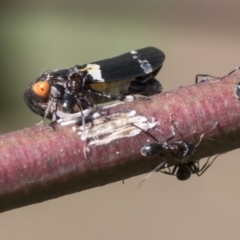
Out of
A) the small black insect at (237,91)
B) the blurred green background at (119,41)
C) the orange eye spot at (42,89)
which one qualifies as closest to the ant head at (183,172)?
the orange eye spot at (42,89)

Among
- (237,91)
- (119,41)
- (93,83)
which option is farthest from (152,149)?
(119,41)

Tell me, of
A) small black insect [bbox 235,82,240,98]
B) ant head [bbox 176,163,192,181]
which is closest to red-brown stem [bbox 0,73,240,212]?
small black insect [bbox 235,82,240,98]

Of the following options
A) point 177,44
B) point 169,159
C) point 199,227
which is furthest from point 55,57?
point 169,159

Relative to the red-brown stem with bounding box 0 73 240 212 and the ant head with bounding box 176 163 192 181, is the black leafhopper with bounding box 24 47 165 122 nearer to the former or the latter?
the ant head with bounding box 176 163 192 181

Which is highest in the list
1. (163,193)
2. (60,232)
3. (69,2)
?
(69,2)

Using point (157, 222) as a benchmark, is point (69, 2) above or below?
above

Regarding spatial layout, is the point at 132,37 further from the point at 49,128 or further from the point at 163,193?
the point at 49,128

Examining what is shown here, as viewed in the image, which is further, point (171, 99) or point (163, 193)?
point (163, 193)

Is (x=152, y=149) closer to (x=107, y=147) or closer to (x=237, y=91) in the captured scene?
(x=107, y=147)
